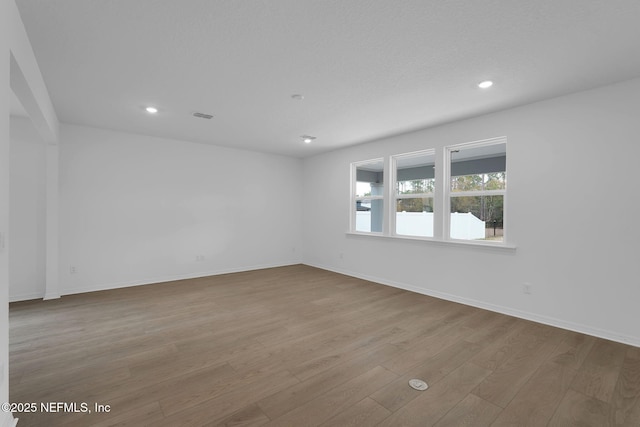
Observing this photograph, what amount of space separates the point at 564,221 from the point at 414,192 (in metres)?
2.06

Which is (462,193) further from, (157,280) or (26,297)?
(26,297)

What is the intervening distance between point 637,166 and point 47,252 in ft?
24.3

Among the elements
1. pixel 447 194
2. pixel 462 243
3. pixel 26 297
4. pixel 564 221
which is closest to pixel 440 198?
pixel 447 194

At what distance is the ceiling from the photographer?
6.24 ft

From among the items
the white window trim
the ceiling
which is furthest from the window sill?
the ceiling

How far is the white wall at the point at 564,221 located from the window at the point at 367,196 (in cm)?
138

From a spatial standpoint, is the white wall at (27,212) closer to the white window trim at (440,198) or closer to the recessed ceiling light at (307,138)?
Result: the recessed ceiling light at (307,138)

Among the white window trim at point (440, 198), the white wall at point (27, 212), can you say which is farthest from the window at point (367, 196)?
the white wall at point (27, 212)

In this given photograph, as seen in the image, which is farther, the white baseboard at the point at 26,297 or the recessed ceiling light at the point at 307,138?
the recessed ceiling light at the point at 307,138

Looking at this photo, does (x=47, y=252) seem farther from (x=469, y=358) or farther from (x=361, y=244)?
(x=469, y=358)

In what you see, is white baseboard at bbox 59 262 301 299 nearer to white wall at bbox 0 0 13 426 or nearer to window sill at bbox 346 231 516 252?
window sill at bbox 346 231 516 252

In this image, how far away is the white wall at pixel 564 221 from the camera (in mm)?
2867

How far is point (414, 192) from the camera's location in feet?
15.9

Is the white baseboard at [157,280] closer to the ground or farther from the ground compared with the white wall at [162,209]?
closer to the ground
